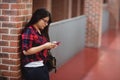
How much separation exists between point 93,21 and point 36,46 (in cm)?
495

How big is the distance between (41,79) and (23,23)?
711mm

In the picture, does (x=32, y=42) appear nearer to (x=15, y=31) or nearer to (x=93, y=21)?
(x=15, y=31)

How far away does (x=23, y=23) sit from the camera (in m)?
3.23

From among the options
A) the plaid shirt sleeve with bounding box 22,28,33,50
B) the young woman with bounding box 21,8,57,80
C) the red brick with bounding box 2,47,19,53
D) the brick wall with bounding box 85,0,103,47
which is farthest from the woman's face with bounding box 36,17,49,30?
the brick wall with bounding box 85,0,103,47

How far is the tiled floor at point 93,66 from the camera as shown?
5000mm

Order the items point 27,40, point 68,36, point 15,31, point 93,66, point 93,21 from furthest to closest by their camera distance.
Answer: point 93,21, point 68,36, point 93,66, point 15,31, point 27,40

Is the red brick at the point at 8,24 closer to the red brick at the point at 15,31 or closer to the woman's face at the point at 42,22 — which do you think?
the red brick at the point at 15,31

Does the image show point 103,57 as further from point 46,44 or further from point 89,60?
point 46,44

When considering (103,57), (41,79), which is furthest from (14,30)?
(103,57)

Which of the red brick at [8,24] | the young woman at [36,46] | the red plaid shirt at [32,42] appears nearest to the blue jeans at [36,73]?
the young woman at [36,46]

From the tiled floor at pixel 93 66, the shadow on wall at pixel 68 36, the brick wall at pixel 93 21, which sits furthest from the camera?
the brick wall at pixel 93 21

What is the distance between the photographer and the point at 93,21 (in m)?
7.75

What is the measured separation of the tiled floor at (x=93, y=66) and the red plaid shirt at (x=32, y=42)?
1.81m

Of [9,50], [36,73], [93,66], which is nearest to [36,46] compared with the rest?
[36,73]
